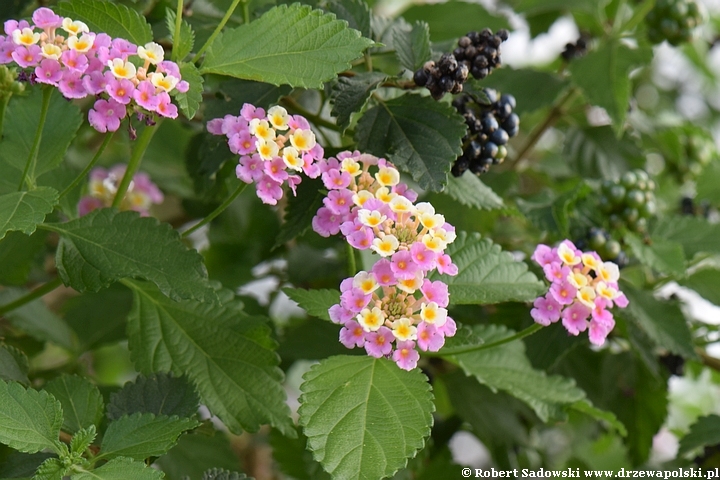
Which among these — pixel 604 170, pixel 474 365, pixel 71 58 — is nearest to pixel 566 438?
pixel 604 170

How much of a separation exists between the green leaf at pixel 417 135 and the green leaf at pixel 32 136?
0.96 feet

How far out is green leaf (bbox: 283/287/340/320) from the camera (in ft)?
2.07

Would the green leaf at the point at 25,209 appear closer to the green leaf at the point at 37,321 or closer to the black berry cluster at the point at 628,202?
the green leaf at the point at 37,321

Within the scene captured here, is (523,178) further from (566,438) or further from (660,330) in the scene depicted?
(660,330)

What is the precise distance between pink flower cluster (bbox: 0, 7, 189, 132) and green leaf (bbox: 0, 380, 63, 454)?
219mm

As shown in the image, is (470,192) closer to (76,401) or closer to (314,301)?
(314,301)

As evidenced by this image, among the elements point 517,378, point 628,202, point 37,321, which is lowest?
point 37,321

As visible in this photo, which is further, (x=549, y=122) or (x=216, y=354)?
(x=549, y=122)

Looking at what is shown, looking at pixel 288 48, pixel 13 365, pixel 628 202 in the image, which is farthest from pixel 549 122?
pixel 13 365

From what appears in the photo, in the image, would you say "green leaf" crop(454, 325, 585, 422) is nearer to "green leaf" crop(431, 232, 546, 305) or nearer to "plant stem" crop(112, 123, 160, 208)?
"green leaf" crop(431, 232, 546, 305)

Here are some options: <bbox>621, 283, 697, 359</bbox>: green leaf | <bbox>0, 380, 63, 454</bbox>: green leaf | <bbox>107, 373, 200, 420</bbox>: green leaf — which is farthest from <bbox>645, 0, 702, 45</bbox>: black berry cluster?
<bbox>0, 380, 63, 454</bbox>: green leaf

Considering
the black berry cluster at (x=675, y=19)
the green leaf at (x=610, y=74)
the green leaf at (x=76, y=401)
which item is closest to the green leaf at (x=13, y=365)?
the green leaf at (x=76, y=401)

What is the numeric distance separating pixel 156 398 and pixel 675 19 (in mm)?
895

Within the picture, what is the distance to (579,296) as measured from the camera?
66 cm
